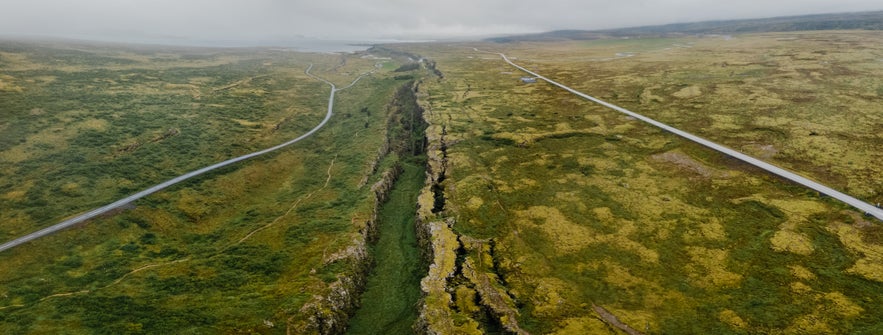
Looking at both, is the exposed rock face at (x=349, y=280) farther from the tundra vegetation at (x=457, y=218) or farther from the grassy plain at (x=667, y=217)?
the grassy plain at (x=667, y=217)

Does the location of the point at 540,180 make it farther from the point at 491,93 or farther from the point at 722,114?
the point at 491,93

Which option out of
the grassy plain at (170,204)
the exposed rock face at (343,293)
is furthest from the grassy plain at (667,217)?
the grassy plain at (170,204)

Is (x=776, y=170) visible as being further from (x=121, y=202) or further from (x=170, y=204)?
(x=121, y=202)

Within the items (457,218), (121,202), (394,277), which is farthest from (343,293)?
(121,202)

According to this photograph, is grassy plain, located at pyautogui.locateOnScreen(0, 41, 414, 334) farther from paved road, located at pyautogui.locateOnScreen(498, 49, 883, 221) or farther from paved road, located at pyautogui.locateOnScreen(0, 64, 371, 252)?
paved road, located at pyautogui.locateOnScreen(498, 49, 883, 221)

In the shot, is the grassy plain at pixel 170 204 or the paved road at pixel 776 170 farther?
the paved road at pixel 776 170

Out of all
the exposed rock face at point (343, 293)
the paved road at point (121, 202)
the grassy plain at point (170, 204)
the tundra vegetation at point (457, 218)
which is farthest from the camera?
the paved road at point (121, 202)
